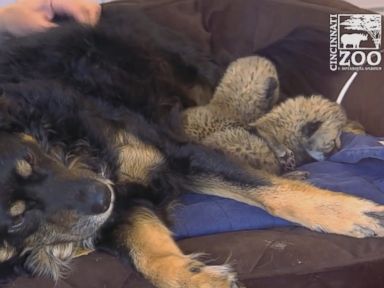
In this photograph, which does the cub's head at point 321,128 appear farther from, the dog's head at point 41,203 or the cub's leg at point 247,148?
the dog's head at point 41,203

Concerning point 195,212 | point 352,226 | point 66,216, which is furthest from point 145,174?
point 352,226

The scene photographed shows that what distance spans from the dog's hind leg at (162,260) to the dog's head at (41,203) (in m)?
0.10

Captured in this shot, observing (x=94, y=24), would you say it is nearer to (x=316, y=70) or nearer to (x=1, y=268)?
(x=316, y=70)

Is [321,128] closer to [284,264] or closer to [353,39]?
[353,39]

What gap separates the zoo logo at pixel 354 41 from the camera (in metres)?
2.25

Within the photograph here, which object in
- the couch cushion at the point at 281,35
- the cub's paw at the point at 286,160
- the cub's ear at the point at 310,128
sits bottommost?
the cub's paw at the point at 286,160

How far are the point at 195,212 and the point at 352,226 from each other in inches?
16.5

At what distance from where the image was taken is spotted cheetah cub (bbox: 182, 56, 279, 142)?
2.10m

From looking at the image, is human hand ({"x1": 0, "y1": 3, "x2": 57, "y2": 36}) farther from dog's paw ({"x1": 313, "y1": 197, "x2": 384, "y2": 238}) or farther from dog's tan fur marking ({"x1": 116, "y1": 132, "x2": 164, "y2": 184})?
dog's paw ({"x1": 313, "y1": 197, "x2": 384, "y2": 238})

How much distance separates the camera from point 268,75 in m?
2.16

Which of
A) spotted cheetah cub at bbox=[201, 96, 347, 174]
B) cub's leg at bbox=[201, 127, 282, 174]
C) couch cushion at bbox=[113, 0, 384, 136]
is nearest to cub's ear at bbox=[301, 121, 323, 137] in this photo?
spotted cheetah cub at bbox=[201, 96, 347, 174]

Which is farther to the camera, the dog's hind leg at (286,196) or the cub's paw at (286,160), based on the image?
the cub's paw at (286,160)

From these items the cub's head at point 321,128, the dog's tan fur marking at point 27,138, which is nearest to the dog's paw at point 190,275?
the dog's tan fur marking at point 27,138

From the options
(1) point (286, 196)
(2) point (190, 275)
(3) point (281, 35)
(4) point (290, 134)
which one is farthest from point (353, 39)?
(2) point (190, 275)
